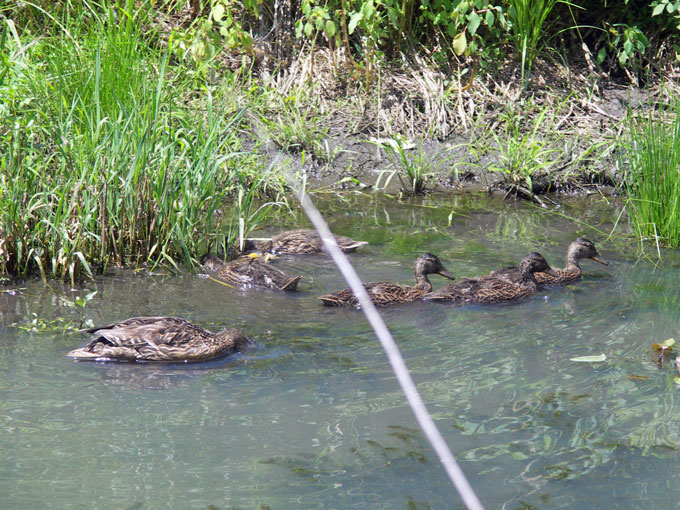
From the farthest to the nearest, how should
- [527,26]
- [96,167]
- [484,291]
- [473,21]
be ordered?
[527,26], [473,21], [484,291], [96,167]

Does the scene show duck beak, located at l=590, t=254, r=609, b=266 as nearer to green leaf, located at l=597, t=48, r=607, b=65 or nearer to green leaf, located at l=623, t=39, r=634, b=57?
green leaf, located at l=623, t=39, r=634, b=57

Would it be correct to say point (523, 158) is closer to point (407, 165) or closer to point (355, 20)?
point (407, 165)

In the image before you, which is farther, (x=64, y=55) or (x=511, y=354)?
(x=64, y=55)

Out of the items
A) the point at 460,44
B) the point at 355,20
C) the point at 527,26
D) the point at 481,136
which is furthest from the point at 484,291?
the point at 527,26

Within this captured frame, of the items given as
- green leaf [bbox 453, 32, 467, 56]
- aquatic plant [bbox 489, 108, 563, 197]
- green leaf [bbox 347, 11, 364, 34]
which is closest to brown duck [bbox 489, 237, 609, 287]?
aquatic plant [bbox 489, 108, 563, 197]

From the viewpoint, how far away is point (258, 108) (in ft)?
35.4

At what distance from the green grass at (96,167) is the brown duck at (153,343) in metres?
1.32

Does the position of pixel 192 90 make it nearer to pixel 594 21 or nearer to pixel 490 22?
pixel 490 22

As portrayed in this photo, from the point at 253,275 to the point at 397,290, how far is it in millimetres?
1203

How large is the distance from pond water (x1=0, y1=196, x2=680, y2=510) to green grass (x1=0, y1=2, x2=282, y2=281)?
0.31 meters

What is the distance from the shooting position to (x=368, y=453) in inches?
169

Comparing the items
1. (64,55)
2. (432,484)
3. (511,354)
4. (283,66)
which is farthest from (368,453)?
(283,66)

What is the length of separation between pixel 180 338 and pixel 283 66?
6.95 m

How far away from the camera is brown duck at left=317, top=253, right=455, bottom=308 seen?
6.67m
